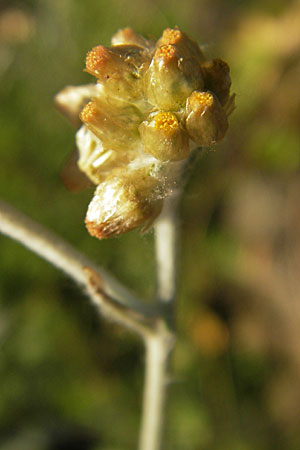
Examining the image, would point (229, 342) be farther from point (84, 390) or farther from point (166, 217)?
point (166, 217)

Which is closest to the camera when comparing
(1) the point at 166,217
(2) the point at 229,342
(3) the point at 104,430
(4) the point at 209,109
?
(4) the point at 209,109

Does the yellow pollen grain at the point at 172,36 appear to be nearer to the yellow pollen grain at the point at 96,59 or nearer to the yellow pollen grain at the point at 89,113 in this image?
the yellow pollen grain at the point at 96,59

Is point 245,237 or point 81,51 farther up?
point 81,51

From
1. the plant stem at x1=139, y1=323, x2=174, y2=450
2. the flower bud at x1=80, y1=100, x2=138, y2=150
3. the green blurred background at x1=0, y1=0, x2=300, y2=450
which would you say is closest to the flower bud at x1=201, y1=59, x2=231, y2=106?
the flower bud at x1=80, y1=100, x2=138, y2=150

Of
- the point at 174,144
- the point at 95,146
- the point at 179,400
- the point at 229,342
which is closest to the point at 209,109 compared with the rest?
the point at 174,144

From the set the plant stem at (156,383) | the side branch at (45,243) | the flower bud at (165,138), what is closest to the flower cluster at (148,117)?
the flower bud at (165,138)

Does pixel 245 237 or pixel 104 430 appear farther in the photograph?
pixel 245 237

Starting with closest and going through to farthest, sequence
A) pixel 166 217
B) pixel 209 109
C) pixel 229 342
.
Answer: pixel 209 109 < pixel 166 217 < pixel 229 342
